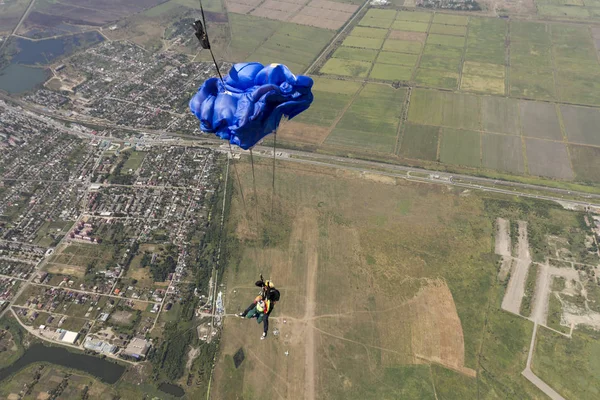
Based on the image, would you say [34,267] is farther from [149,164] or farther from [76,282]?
[149,164]

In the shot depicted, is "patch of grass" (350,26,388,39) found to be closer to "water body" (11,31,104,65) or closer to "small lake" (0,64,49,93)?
"water body" (11,31,104,65)

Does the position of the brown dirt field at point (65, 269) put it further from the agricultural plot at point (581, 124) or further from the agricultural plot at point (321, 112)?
the agricultural plot at point (581, 124)

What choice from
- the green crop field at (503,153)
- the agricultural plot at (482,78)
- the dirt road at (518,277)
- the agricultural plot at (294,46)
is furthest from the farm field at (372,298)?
the agricultural plot at (294,46)

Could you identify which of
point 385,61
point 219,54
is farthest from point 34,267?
point 385,61

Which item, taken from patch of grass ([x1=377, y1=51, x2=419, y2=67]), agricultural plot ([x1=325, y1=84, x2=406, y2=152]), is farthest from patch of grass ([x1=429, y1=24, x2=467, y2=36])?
agricultural plot ([x1=325, y1=84, x2=406, y2=152])

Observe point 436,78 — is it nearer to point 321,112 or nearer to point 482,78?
point 482,78
